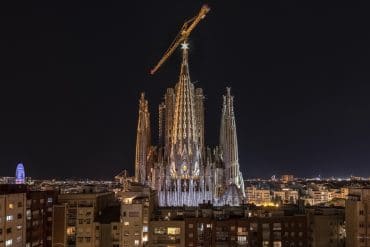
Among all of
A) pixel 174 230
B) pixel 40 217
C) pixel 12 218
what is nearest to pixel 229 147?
pixel 174 230

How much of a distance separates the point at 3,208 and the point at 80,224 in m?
8.73

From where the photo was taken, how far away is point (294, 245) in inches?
2290

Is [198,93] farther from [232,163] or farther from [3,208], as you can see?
[3,208]

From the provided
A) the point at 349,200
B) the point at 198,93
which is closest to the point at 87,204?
the point at 349,200

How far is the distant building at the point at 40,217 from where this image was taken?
5889 centimetres

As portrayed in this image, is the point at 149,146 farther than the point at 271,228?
Yes

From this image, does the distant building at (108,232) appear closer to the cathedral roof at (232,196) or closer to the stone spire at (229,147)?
the cathedral roof at (232,196)

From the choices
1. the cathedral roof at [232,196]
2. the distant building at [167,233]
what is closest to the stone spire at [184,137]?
the cathedral roof at [232,196]

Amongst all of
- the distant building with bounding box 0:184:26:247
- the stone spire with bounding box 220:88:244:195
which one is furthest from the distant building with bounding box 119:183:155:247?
the stone spire with bounding box 220:88:244:195

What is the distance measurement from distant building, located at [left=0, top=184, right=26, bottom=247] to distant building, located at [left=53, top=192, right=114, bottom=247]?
4.70m

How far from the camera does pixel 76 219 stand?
58.8 m

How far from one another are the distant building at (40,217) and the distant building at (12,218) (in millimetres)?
1891

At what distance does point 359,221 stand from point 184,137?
33287mm

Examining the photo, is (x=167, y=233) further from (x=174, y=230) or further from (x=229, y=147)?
(x=229, y=147)
